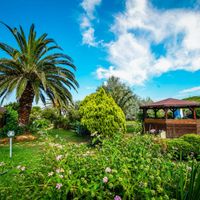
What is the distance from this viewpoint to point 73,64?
17.0 m

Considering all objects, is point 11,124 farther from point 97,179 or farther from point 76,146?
point 97,179

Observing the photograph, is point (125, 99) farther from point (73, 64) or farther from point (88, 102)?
point (88, 102)

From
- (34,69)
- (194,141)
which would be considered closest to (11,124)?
(34,69)

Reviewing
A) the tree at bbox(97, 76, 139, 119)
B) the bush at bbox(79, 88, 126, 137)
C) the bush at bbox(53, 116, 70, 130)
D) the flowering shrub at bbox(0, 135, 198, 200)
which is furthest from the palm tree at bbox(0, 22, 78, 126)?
the flowering shrub at bbox(0, 135, 198, 200)

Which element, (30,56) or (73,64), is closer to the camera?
(30,56)

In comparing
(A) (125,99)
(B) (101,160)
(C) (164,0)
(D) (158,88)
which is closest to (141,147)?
(B) (101,160)

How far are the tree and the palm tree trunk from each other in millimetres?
12405

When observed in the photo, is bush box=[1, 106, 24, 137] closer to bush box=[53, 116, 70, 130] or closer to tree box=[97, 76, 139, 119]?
bush box=[53, 116, 70, 130]

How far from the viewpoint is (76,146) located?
3082 millimetres

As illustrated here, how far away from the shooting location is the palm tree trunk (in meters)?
15.9

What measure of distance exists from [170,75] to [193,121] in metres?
16.0

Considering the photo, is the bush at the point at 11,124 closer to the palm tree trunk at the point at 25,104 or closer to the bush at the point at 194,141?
the palm tree trunk at the point at 25,104

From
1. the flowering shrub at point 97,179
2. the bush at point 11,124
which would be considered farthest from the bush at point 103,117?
the flowering shrub at point 97,179

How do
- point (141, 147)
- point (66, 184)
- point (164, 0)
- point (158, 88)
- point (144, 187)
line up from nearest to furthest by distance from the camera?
point (144, 187), point (66, 184), point (141, 147), point (164, 0), point (158, 88)
